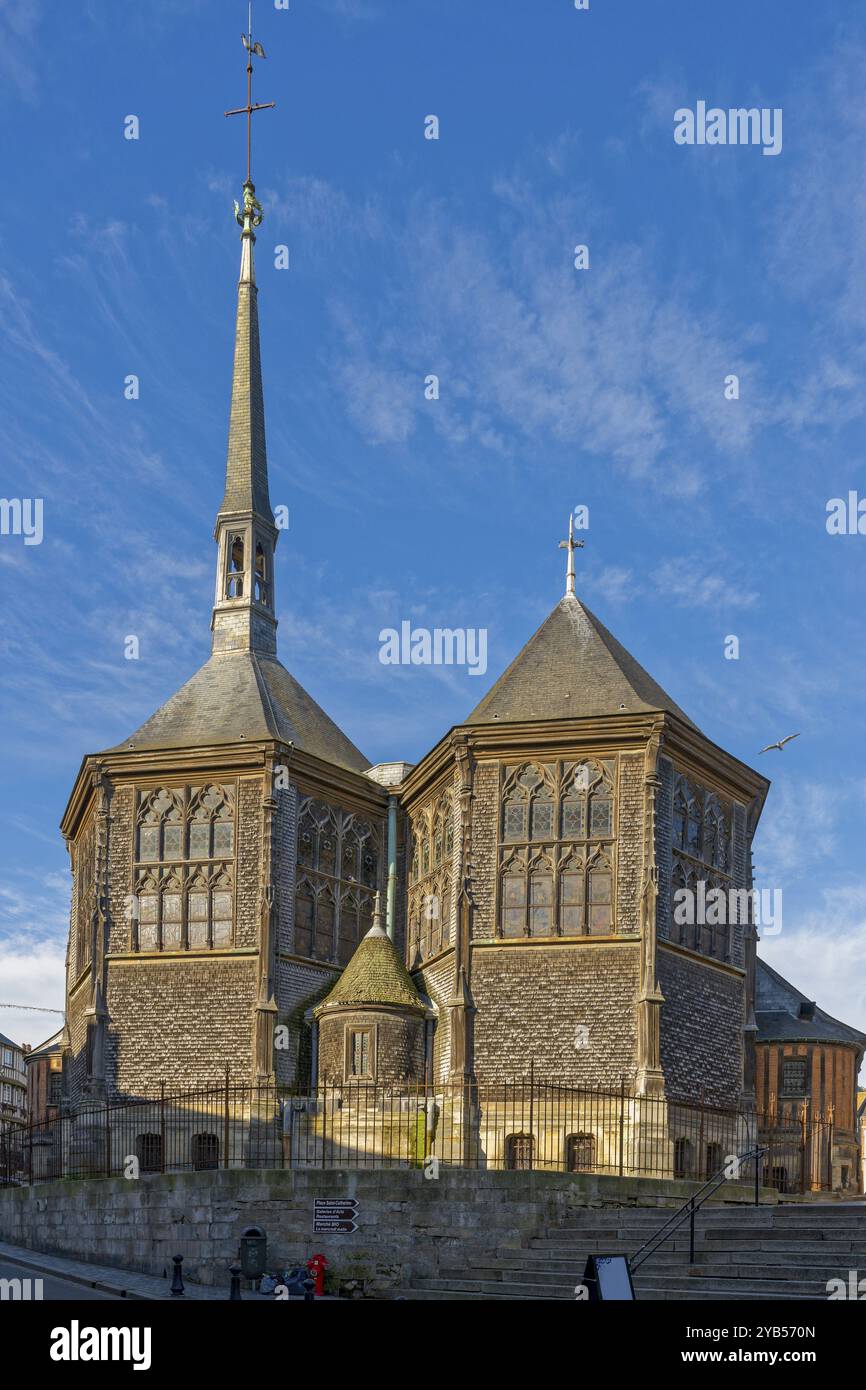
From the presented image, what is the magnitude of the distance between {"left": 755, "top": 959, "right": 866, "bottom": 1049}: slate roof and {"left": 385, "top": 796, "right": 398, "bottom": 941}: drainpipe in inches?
397

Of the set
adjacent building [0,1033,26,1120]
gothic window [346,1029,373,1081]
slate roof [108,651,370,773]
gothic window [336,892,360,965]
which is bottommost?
adjacent building [0,1033,26,1120]

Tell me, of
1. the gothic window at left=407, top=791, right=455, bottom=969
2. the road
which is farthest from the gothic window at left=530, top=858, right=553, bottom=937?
the road

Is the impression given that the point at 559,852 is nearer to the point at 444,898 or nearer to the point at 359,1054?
the point at 444,898

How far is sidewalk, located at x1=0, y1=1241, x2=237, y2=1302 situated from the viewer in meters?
24.6

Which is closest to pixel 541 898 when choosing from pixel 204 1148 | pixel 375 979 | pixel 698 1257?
pixel 375 979

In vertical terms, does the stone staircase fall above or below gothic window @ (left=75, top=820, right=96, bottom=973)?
below

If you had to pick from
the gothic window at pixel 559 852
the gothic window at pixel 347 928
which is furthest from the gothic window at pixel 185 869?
the gothic window at pixel 559 852

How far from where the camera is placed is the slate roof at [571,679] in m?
37.9

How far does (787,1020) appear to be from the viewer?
4400cm

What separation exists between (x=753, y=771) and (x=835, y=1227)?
1804 cm

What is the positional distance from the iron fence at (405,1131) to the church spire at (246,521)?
542 inches

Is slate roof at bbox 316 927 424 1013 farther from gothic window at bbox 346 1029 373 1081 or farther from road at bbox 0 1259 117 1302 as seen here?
road at bbox 0 1259 117 1302
